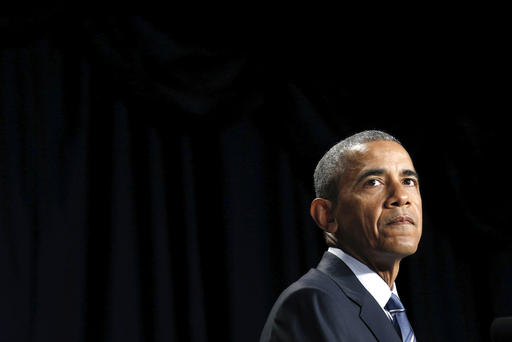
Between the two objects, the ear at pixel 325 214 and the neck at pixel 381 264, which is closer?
the neck at pixel 381 264

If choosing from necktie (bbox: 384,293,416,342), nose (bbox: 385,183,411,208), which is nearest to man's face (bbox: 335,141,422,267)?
nose (bbox: 385,183,411,208)

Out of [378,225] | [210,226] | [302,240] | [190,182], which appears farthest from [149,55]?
[378,225]

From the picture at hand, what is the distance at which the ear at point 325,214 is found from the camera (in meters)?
1.78

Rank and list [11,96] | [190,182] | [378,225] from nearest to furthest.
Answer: [378,225], [11,96], [190,182]

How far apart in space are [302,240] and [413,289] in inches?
19.9

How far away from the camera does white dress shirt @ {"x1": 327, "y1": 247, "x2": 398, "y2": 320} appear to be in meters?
1.61

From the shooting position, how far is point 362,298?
1.54 meters

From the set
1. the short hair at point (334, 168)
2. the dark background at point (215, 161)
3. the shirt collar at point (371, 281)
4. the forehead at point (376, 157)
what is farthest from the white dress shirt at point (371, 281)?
the dark background at point (215, 161)

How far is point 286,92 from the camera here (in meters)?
2.82

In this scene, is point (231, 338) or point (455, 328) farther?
point (455, 328)

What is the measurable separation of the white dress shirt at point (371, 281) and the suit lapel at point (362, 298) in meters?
0.02

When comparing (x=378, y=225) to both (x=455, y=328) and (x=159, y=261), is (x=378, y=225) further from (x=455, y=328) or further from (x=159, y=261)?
(x=455, y=328)

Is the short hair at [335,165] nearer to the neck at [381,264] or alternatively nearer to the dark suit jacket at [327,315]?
the neck at [381,264]

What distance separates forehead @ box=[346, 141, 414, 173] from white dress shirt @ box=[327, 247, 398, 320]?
0.24 metres
